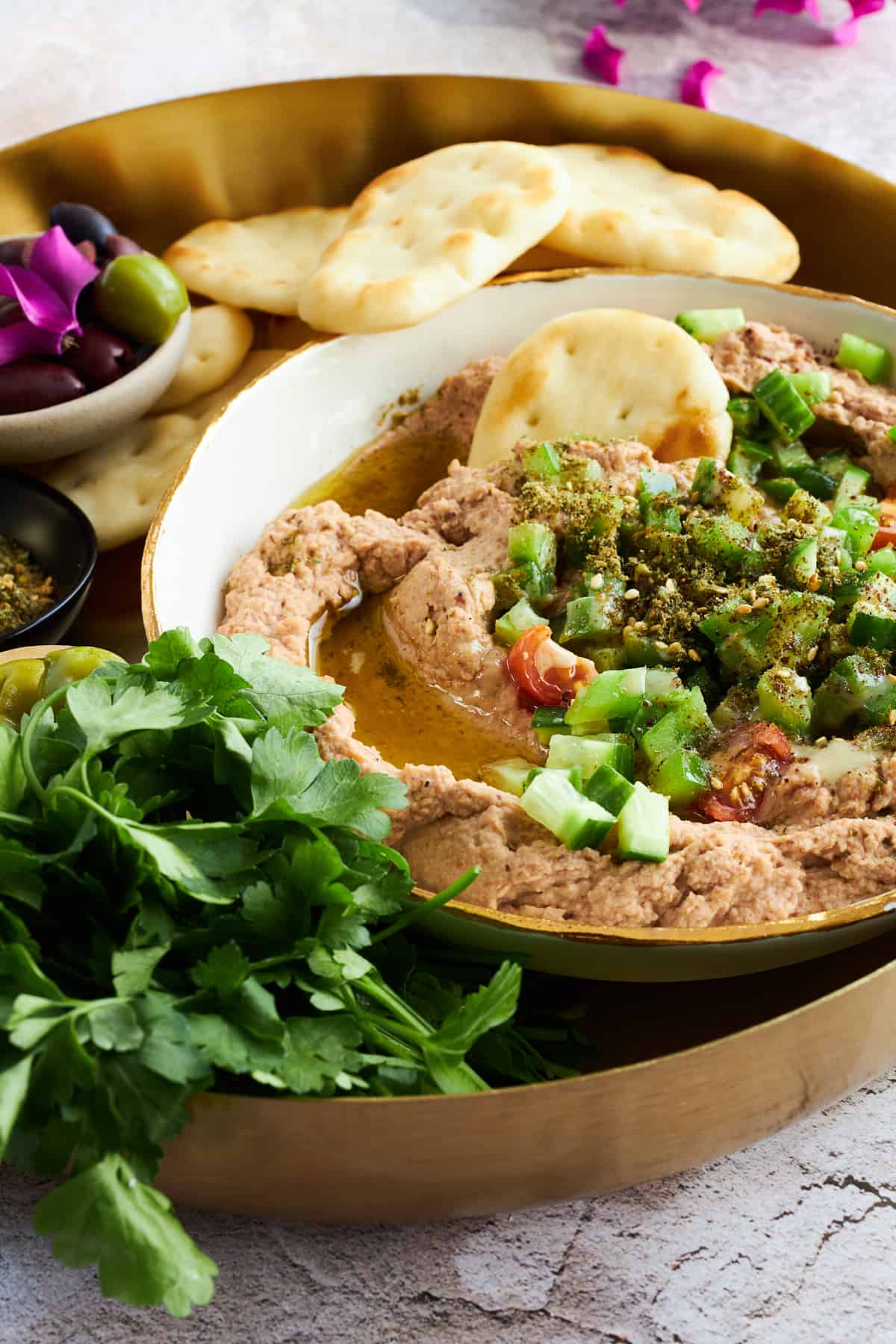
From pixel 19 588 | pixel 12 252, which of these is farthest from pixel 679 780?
pixel 12 252

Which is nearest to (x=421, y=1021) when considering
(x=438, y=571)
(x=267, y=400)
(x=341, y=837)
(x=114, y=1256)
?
(x=341, y=837)

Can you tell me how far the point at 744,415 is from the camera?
384 centimetres

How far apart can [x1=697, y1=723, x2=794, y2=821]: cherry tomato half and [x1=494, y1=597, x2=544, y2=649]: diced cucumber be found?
59 centimetres

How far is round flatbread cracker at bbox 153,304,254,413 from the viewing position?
13.8ft

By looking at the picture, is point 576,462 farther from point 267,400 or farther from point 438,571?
point 267,400

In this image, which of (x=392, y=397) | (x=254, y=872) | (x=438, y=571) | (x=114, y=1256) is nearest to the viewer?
(x=114, y=1256)

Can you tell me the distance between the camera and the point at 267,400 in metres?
3.77

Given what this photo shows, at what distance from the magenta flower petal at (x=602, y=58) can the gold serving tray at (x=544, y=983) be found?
1.07 metres

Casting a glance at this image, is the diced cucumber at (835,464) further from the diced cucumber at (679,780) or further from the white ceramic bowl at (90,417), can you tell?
the white ceramic bowl at (90,417)

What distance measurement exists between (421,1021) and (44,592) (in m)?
1.74

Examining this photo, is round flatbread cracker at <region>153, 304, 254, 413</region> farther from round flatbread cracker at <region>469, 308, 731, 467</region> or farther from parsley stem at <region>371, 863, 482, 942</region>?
parsley stem at <region>371, 863, 482, 942</region>

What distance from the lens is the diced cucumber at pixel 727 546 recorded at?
129 inches

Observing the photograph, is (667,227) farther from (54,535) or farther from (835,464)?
(54,535)

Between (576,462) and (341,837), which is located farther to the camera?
(576,462)
